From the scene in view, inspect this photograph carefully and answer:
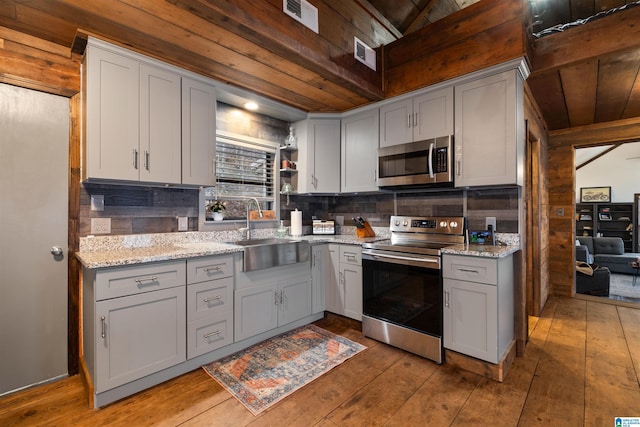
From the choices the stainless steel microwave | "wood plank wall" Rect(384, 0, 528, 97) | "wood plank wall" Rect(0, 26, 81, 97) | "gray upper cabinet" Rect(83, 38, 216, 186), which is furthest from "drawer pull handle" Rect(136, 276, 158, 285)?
"wood plank wall" Rect(384, 0, 528, 97)

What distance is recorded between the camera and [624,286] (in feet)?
17.5

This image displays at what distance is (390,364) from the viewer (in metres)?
2.30

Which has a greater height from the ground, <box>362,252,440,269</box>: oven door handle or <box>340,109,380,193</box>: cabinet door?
<box>340,109,380,193</box>: cabinet door

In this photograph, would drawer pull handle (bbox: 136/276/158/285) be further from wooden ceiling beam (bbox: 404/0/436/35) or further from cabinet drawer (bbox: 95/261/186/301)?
wooden ceiling beam (bbox: 404/0/436/35)

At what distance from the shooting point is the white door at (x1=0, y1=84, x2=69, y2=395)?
6.32 ft

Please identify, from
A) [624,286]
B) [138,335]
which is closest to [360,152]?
[138,335]

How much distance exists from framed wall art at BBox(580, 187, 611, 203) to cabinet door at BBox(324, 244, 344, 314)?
30.4ft

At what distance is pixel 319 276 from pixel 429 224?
123 centimetres

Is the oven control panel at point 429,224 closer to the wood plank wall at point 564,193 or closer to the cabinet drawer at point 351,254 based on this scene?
the cabinet drawer at point 351,254

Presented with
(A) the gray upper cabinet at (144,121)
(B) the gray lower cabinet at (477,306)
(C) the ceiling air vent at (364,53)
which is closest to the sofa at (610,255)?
(B) the gray lower cabinet at (477,306)

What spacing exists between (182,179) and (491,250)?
8.03 feet

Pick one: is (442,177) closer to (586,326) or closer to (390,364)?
(390,364)

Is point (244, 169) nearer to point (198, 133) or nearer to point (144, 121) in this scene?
point (198, 133)

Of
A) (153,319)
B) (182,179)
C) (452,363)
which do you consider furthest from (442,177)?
(153,319)
